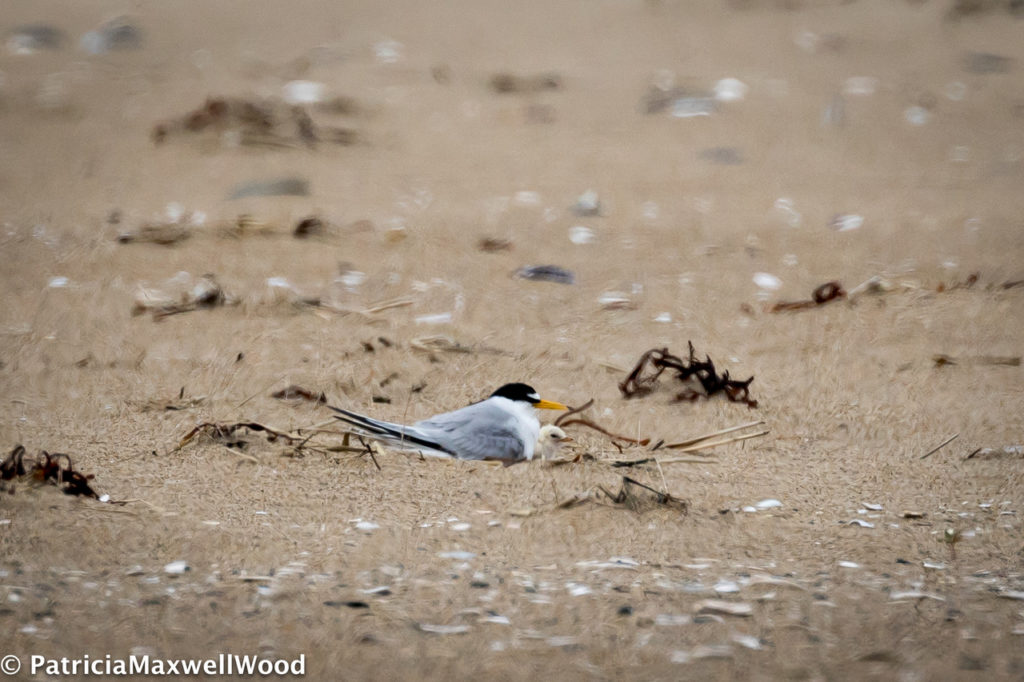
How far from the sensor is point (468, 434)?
4.02m

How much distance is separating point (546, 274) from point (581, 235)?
62 centimetres

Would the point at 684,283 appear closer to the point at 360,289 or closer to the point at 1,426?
the point at 360,289

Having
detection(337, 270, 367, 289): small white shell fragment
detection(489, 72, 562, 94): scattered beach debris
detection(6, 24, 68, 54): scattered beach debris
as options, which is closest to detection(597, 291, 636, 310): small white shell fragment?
detection(337, 270, 367, 289): small white shell fragment

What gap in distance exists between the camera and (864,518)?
3484 millimetres

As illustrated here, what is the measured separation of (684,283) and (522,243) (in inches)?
38.9

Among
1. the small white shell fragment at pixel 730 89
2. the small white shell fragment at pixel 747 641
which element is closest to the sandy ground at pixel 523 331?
the small white shell fragment at pixel 747 641


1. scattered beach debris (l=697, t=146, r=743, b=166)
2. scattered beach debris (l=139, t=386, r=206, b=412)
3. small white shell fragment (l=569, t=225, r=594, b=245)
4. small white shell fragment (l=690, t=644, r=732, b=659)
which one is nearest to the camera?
small white shell fragment (l=690, t=644, r=732, b=659)

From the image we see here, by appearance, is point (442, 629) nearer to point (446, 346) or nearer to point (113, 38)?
point (446, 346)

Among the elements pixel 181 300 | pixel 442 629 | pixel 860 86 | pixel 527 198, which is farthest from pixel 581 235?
pixel 442 629

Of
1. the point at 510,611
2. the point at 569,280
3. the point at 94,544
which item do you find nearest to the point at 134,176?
the point at 569,280

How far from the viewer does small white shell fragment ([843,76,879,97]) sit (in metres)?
8.53

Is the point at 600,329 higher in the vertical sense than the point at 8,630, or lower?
lower

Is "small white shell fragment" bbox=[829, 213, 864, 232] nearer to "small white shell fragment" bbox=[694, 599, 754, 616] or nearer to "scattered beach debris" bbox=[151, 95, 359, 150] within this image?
"scattered beach debris" bbox=[151, 95, 359, 150]

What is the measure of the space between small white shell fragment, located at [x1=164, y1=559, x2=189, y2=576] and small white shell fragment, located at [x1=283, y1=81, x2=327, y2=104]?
5640 mm
